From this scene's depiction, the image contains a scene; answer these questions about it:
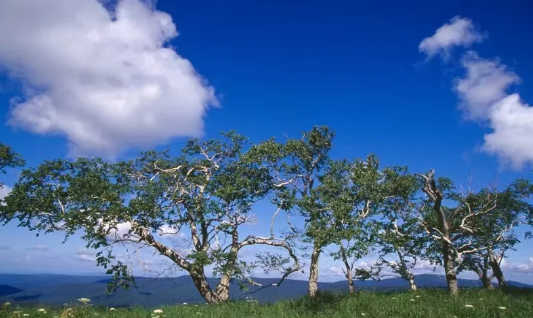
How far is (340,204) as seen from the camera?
18.6m

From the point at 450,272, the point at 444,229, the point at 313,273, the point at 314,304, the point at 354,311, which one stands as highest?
the point at 444,229

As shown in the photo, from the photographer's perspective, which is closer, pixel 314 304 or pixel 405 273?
pixel 314 304

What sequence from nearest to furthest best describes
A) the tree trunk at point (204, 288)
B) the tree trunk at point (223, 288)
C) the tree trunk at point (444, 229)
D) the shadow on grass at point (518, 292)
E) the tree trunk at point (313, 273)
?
the shadow on grass at point (518, 292) < the tree trunk at point (444, 229) < the tree trunk at point (204, 288) < the tree trunk at point (223, 288) < the tree trunk at point (313, 273)

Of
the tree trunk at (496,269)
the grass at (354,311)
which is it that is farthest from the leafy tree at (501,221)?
the grass at (354,311)

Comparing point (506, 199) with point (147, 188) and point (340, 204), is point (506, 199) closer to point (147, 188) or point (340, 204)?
point (340, 204)

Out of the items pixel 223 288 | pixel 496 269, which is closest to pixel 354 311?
pixel 223 288

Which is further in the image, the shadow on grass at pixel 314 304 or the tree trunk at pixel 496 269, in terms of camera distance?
the tree trunk at pixel 496 269

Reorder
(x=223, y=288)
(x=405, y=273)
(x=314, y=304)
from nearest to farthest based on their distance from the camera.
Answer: (x=314, y=304) → (x=223, y=288) → (x=405, y=273)

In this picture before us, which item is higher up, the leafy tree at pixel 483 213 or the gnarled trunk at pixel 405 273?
Result: the leafy tree at pixel 483 213

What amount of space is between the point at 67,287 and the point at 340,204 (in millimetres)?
215523

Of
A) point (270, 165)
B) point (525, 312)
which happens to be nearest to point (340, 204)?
point (270, 165)

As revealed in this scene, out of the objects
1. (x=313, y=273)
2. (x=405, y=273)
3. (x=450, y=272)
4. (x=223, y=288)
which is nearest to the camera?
(x=450, y=272)

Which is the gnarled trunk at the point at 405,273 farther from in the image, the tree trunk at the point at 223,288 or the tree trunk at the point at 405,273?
the tree trunk at the point at 223,288

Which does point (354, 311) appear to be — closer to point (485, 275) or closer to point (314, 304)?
point (314, 304)
